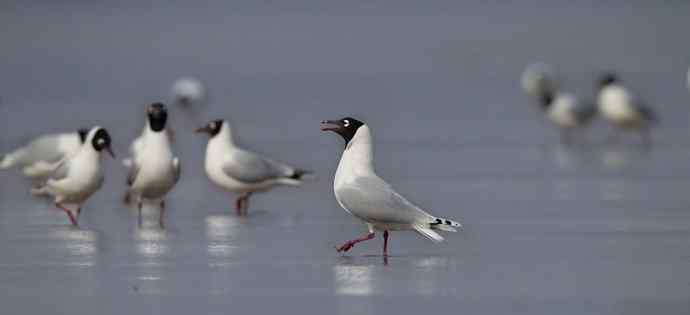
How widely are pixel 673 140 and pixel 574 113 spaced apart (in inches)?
96.7

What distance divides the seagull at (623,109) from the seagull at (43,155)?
28.6ft

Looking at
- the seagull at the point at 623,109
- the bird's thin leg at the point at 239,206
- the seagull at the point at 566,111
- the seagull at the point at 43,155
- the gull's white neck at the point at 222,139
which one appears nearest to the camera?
the bird's thin leg at the point at 239,206

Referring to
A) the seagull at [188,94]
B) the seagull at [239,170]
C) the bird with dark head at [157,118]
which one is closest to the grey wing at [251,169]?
the seagull at [239,170]

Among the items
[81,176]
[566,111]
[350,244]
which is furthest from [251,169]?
[566,111]

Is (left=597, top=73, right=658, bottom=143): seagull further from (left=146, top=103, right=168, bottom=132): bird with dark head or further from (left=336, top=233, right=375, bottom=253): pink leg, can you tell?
(left=336, top=233, right=375, bottom=253): pink leg

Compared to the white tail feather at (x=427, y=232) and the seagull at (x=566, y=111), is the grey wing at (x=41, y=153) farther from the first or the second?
the seagull at (x=566, y=111)

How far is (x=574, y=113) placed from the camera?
75.9ft

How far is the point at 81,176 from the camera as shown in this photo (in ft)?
40.8

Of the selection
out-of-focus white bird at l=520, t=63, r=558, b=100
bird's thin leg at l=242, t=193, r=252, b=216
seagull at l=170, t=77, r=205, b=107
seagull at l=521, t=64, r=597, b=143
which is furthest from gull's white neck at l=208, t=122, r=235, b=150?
out-of-focus white bird at l=520, t=63, r=558, b=100

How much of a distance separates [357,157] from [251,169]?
3.59 m

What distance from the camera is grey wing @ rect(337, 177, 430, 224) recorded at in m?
9.81

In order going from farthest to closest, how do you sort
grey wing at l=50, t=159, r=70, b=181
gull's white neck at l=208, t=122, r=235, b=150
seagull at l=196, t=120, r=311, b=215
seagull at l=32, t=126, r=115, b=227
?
gull's white neck at l=208, t=122, r=235, b=150 < seagull at l=196, t=120, r=311, b=215 < grey wing at l=50, t=159, r=70, b=181 < seagull at l=32, t=126, r=115, b=227

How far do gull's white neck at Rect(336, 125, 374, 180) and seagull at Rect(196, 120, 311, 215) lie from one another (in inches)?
127

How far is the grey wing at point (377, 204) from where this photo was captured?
9.81 metres
